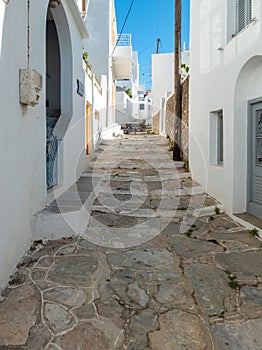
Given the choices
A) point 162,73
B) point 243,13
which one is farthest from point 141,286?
point 162,73

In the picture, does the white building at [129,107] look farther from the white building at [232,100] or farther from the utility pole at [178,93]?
the white building at [232,100]

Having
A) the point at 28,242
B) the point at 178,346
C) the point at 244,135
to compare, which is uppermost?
the point at 244,135

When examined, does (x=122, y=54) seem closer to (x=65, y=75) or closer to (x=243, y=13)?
(x=65, y=75)

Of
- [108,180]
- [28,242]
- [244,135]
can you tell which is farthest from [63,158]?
[244,135]

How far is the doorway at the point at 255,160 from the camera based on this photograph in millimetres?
4969

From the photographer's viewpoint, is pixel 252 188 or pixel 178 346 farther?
pixel 252 188

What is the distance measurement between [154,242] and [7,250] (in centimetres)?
209

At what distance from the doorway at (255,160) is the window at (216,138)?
1261 mm

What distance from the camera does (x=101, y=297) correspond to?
9.70 ft

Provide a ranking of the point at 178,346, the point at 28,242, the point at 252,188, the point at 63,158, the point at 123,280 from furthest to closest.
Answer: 1. the point at 63,158
2. the point at 252,188
3. the point at 28,242
4. the point at 123,280
5. the point at 178,346

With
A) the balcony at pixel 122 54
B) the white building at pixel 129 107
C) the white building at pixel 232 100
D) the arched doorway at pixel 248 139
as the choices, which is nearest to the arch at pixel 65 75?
the white building at pixel 232 100

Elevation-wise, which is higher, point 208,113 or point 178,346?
point 208,113

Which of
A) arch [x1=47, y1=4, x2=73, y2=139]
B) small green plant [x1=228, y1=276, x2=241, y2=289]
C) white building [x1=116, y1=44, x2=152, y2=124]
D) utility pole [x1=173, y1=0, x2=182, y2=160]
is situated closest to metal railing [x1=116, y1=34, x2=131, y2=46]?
white building [x1=116, y1=44, x2=152, y2=124]

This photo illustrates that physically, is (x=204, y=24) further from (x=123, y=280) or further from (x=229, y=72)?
(x=123, y=280)
